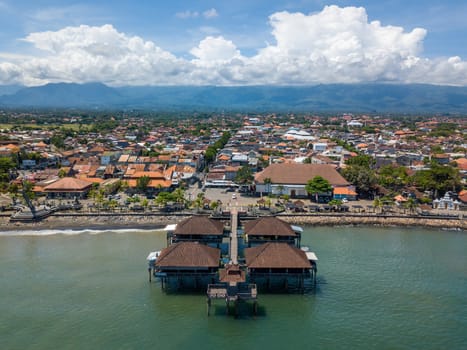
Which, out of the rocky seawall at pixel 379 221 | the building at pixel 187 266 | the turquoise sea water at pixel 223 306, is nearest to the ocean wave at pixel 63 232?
the turquoise sea water at pixel 223 306

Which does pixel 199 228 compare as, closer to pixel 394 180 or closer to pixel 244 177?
pixel 244 177

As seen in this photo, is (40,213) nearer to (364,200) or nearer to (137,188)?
(137,188)

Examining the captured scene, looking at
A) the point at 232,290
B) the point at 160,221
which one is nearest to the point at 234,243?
the point at 232,290

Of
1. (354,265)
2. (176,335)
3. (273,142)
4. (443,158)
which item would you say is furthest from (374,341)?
(273,142)

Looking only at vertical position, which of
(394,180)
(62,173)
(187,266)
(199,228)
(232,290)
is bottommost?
(232,290)

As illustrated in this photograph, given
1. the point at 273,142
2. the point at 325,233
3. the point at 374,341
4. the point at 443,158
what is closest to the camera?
the point at 374,341

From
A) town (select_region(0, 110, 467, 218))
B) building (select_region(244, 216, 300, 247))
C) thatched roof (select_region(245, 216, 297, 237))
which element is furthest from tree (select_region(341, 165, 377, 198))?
thatched roof (select_region(245, 216, 297, 237))

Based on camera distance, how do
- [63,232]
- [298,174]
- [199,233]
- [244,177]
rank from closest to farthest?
[199,233] < [63,232] < [298,174] < [244,177]
